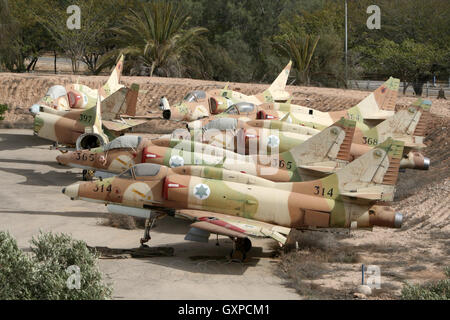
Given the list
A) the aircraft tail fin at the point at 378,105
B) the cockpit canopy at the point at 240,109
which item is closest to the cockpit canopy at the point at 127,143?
the cockpit canopy at the point at 240,109

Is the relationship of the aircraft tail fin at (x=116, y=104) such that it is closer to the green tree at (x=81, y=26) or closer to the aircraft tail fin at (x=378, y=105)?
the aircraft tail fin at (x=378, y=105)

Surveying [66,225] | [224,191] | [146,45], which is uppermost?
[146,45]

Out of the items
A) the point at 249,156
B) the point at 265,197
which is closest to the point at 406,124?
the point at 249,156

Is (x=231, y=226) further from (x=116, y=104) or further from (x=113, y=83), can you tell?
(x=113, y=83)

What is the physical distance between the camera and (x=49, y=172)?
29938 millimetres

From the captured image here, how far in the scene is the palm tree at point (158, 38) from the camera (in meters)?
47.4

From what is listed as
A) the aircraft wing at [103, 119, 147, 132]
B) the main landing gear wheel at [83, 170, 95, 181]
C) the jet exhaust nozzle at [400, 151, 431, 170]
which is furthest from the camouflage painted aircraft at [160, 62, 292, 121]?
the jet exhaust nozzle at [400, 151, 431, 170]

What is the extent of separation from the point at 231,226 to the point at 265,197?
1.52 meters

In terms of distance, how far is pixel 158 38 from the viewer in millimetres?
47781

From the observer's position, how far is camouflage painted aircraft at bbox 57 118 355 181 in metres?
21.4

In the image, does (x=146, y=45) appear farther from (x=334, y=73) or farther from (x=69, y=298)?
(x=69, y=298)

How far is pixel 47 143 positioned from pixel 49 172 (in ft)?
24.2

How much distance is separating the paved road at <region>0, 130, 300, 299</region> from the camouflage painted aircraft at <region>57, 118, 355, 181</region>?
2.24 metres

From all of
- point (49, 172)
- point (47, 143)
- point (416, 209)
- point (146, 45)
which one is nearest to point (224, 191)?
point (416, 209)
